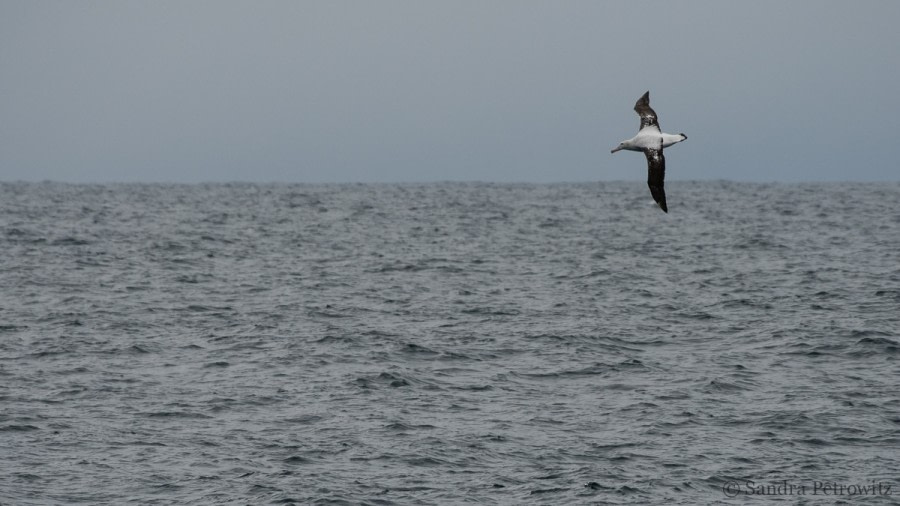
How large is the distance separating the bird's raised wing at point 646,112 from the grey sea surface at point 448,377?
17.9ft

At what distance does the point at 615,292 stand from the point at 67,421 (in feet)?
69.0

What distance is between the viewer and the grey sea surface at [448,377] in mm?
17609

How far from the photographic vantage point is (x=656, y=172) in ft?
52.7

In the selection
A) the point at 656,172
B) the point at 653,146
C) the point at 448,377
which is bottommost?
the point at 448,377

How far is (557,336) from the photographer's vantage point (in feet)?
95.1

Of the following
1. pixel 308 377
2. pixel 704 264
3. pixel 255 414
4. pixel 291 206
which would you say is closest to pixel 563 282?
pixel 704 264

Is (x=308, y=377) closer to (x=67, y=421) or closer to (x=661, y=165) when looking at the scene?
(x=67, y=421)

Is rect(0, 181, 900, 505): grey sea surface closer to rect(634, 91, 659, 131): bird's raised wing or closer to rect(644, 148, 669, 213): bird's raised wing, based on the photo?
rect(644, 148, 669, 213): bird's raised wing
